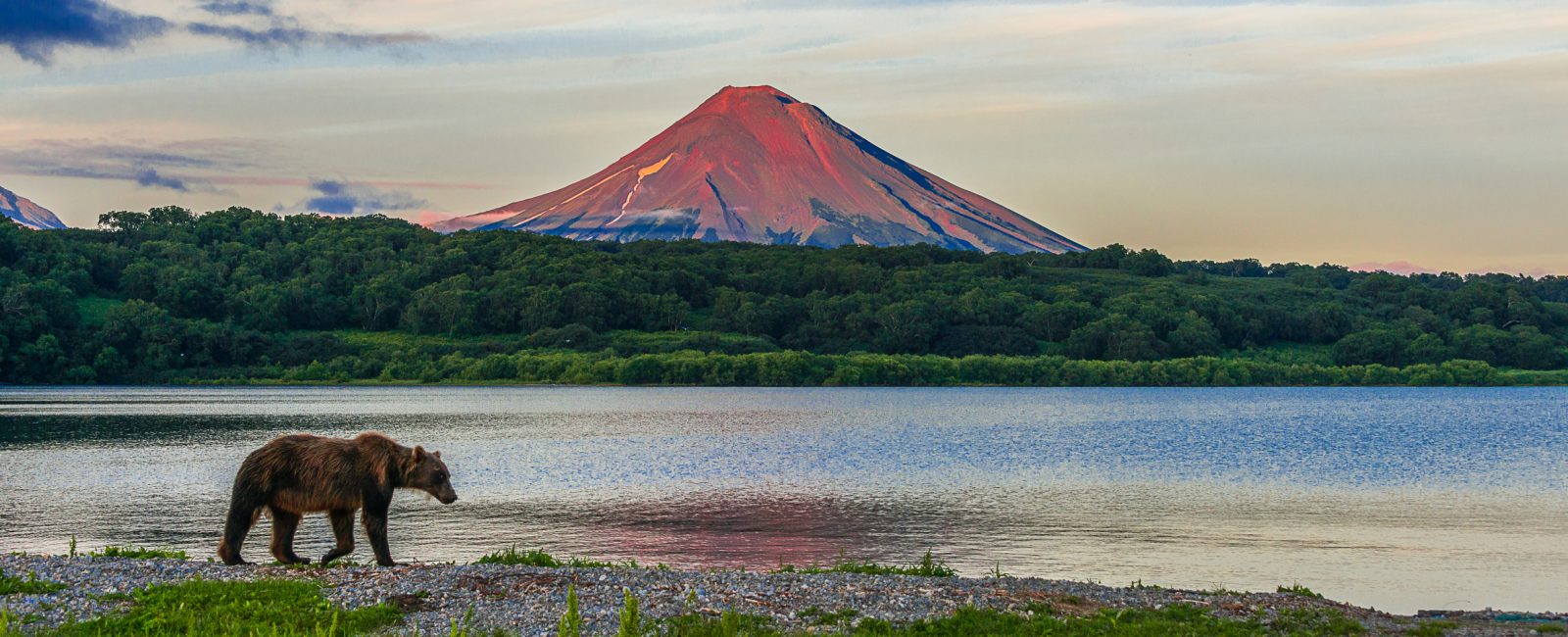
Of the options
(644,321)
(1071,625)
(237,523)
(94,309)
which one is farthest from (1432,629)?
(644,321)

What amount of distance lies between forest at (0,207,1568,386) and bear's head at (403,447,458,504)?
433ft

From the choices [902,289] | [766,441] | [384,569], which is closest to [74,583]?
[384,569]

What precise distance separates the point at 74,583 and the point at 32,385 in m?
133

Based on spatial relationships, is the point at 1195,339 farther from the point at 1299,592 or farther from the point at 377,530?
the point at 377,530

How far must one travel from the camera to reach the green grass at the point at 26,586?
1628 cm

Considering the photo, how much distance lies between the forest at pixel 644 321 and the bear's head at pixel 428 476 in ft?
433

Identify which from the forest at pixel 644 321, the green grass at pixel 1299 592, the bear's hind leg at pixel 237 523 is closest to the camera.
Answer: the bear's hind leg at pixel 237 523

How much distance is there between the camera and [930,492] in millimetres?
40812

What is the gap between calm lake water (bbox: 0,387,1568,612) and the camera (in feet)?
88.1

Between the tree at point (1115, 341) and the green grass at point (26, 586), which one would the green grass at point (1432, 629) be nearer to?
the green grass at point (26, 586)

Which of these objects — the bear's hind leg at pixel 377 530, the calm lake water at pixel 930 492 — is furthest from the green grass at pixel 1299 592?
the bear's hind leg at pixel 377 530

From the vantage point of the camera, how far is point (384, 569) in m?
18.2

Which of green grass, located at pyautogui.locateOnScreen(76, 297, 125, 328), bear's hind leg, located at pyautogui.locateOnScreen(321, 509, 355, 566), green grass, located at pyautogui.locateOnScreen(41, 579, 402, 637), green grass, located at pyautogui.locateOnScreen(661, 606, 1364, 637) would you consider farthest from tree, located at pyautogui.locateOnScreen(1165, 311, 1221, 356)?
green grass, located at pyautogui.locateOnScreen(41, 579, 402, 637)

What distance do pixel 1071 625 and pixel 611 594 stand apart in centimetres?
568
